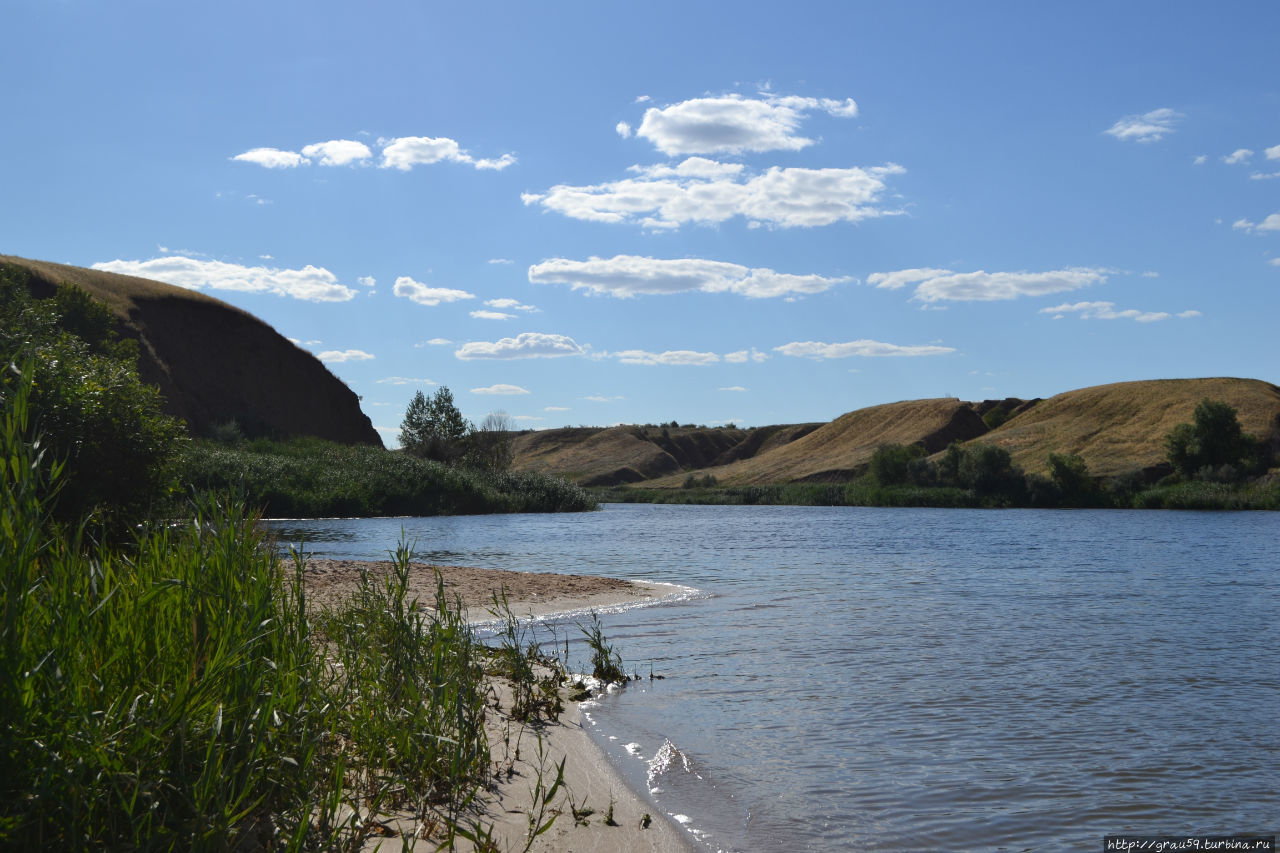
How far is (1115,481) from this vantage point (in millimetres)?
62500

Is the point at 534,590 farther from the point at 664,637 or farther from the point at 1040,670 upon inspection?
the point at 1040,670

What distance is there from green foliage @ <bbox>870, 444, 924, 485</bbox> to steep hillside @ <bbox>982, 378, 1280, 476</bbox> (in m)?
10.3

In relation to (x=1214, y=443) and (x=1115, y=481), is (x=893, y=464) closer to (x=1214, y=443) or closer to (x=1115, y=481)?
(x=1115, y=481)

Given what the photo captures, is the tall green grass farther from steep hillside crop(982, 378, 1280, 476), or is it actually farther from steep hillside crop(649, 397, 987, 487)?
steep hillside crop(649, 397, 987, 487)

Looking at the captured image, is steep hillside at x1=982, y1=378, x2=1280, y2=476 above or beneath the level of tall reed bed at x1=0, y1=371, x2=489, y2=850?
above

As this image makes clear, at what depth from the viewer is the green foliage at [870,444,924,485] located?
77688mm

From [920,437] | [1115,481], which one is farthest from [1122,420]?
[1115,481]

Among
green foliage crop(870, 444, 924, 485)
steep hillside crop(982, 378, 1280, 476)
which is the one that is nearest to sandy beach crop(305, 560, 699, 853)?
steep hillside crop(982, 378, 1280, 476)

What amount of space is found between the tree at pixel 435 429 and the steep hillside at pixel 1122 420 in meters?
48.5

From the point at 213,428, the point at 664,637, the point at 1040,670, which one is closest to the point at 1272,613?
the point at 1040,670

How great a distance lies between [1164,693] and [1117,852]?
4906 millimetres

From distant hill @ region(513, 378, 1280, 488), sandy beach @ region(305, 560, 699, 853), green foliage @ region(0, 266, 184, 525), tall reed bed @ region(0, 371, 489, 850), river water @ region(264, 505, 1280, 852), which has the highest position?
distant hill @ region(513, 378, 1280, 488)

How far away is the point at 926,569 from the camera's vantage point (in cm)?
2336

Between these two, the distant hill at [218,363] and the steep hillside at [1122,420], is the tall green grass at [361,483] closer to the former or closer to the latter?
the distant hill at [218,363]
